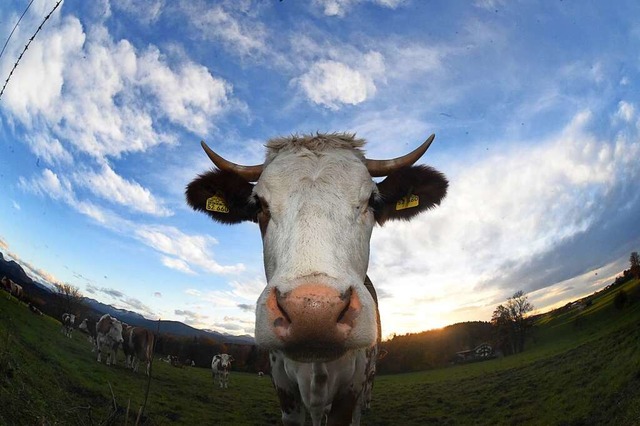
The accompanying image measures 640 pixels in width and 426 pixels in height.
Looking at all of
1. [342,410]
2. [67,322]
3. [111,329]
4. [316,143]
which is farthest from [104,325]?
[316,143]

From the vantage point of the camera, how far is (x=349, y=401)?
417 cm

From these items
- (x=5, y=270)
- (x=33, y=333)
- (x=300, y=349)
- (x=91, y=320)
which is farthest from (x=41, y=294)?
(x=300, y=349)

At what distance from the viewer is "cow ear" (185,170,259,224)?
458 cm

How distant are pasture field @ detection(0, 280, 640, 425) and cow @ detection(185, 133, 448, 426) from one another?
355cm

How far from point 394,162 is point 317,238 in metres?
2.18

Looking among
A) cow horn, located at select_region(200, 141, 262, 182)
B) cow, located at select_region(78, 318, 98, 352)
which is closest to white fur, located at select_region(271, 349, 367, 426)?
cow horn, located at select_region(200, 141, 262, 182)

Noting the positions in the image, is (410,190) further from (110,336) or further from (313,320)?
(110,336)

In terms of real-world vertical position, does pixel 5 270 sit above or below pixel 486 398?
Answer: above

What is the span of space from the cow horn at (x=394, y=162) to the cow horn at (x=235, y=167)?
4.45 ft

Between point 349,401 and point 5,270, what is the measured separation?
25139 millimetres

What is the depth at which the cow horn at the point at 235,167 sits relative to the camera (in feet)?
14.2

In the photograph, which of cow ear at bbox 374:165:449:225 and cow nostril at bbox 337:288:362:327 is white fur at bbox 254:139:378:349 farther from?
cow ear at bbox 374:165:449:225

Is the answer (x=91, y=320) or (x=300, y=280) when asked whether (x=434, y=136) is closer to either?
(x=300, y=280)

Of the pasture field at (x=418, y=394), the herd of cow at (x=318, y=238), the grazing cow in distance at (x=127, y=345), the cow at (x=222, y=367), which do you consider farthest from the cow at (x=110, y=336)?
the herd of cow at (x=318, y=238)
